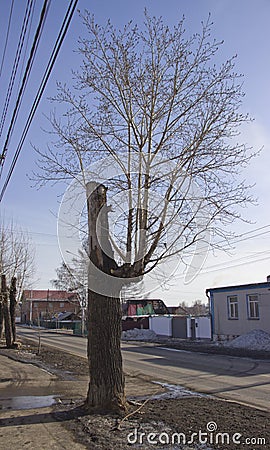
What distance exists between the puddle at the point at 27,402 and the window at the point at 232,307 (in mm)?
23888

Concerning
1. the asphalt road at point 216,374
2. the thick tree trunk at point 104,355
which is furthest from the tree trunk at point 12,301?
the thick tree trunk at point 104,355

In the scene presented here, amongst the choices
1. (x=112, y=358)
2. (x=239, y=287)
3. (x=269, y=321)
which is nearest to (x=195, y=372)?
(x=112, y=358)

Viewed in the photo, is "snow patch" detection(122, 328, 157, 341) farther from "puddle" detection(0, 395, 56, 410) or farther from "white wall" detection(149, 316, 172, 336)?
"puddle" detection(0, 395, 56, 410)

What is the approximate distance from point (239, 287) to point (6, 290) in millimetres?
14936

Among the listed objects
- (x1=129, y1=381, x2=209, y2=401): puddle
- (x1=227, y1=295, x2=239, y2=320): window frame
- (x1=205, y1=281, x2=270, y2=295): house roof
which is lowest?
(x1=129, y1=381, x2=209, y2=401): puddle

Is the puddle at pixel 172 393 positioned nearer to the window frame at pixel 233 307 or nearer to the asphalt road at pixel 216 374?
the asphalt road at pixel 216 374

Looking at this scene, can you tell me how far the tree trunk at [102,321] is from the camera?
8516 millimetres

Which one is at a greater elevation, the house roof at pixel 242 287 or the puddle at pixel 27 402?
the house roof at pixel 242 287

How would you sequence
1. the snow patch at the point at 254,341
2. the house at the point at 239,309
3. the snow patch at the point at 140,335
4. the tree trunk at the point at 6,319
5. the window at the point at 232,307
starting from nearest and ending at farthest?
the tree trunk at the point at 6,319 → the snow patch at the point at 254,341 → the house at the point at 239,309 → the window at the point at 232,307 → the snow patch at the point at 140,335

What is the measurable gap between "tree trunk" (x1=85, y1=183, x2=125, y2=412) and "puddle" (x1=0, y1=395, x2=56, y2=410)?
134 centimetres

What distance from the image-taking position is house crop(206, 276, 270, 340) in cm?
3002

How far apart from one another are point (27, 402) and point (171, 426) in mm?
3668

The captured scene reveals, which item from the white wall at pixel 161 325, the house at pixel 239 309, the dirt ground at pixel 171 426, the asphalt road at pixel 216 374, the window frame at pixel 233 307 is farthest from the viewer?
the white wall at pixel 161 325

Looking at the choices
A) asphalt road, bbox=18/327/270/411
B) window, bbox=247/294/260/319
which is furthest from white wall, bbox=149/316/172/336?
asphalt road, bbox=18/327/270/411
